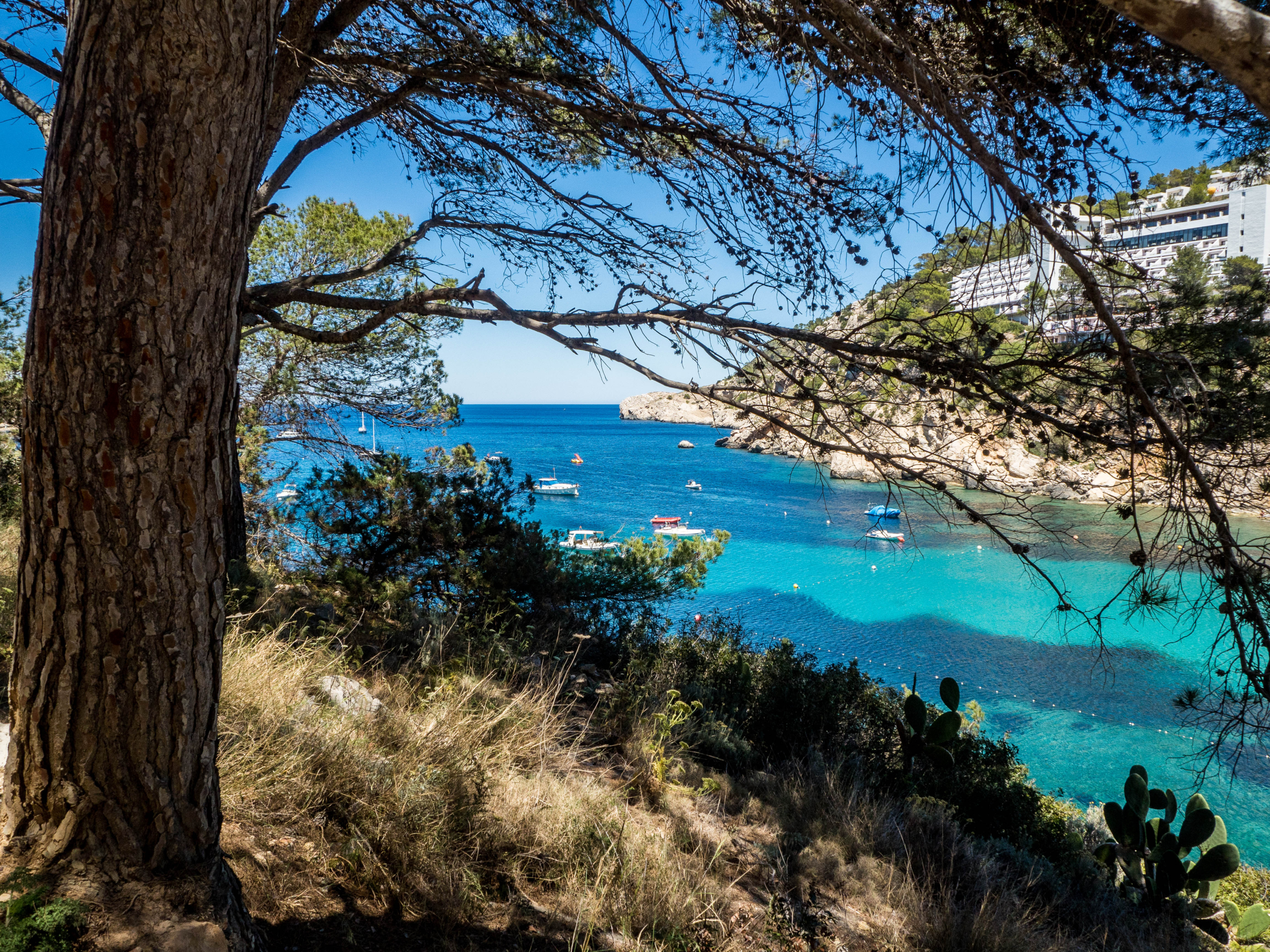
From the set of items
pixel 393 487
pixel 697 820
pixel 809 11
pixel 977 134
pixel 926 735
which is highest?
pixel 809 11

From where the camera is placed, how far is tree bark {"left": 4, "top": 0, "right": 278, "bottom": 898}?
153 centimetres

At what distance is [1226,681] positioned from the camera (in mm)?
2451

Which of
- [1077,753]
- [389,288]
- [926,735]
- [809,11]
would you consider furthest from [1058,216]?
[1077,753]

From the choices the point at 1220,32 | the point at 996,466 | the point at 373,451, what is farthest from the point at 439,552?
the point at 1220,32

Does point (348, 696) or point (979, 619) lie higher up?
point (348, 696)

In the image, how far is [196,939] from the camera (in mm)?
1599

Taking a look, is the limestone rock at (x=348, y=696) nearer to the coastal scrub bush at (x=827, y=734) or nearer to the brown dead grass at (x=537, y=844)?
the brown dead grass at (x=537, y=844)

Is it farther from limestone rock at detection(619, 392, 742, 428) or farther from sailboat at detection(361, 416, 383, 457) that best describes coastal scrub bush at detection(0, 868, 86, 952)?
limestone rock at detection(619, 392, 742, 428)

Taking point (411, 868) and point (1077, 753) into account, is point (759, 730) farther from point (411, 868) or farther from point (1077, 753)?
point (1077, 753)

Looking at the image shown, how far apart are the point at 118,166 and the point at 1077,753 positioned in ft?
46.7

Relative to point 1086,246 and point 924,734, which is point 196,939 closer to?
point 1086,246

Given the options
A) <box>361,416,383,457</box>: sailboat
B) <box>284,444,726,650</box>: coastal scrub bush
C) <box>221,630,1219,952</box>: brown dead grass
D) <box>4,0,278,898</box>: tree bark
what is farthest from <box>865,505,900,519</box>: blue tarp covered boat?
<box>361,416,383,457</box>: sailboat

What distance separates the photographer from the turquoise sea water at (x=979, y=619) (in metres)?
11.0

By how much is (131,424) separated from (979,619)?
760 inches
